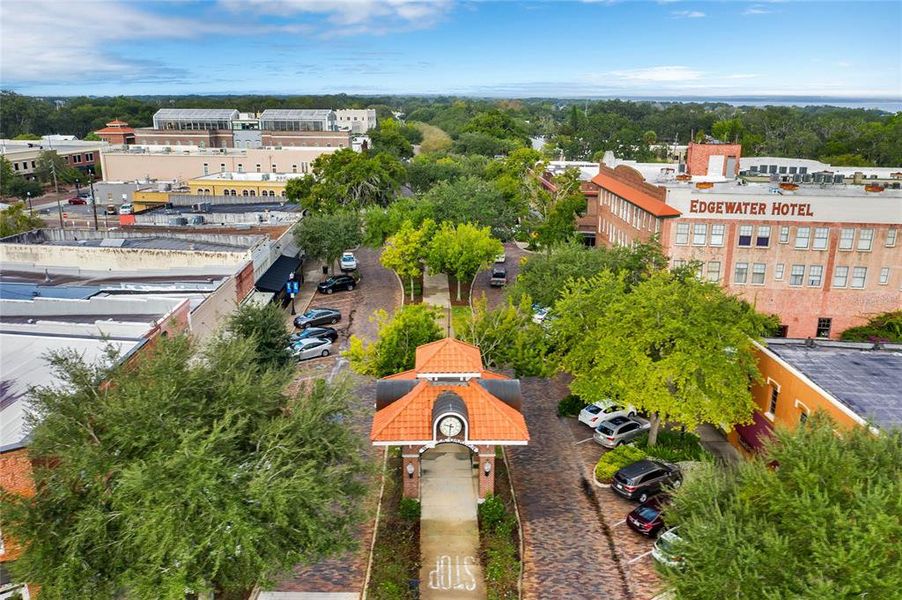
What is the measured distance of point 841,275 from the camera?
146ft

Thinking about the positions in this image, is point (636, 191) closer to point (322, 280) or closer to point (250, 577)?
point (322, 280)

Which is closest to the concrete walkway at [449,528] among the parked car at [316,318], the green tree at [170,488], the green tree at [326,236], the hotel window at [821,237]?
the green tree at [170,488]

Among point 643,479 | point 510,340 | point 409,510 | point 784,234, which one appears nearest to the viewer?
point 409,510

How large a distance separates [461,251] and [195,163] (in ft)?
194

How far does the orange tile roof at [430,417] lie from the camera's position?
953 inches

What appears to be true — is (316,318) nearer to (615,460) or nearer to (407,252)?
(407,252)

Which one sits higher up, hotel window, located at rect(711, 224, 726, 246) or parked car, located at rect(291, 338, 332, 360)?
hotel window, located at rect(711, 224, 726, 246)

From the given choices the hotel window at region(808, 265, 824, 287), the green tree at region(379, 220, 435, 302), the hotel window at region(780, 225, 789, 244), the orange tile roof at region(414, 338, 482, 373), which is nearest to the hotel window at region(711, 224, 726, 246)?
the hotel window at region(780, 225, 789, 244)

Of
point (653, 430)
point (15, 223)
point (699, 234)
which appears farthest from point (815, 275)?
point (15, 223)

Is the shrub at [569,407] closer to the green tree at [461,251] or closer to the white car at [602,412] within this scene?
the white car at [602,412]

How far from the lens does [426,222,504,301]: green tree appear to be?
1896 inches

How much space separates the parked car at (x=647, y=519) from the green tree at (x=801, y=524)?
5.92 metres

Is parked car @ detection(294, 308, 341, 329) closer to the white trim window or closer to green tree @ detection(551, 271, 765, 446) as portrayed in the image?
green tree @ detection(551, 271, 765, 446)

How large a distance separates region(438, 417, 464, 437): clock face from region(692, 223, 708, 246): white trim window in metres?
28.1
